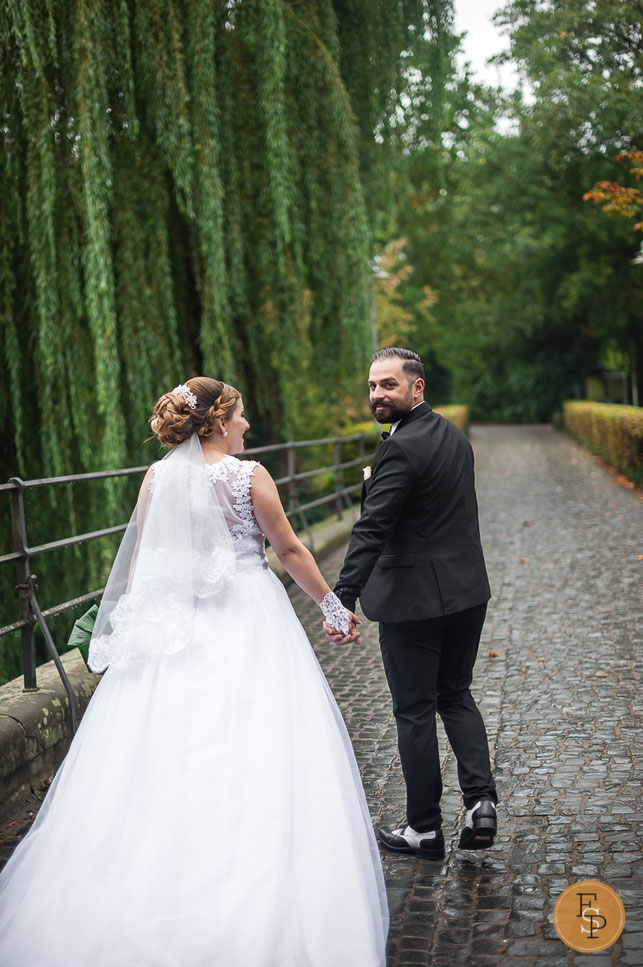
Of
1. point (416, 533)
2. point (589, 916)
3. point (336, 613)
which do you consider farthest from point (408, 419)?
point (589, 916)

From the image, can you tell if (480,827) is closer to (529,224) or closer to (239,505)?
(239,505)

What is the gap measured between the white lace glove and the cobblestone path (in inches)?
36.8

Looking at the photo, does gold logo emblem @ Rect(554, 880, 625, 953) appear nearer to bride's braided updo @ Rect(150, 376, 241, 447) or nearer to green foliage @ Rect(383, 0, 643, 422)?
bride's braided updo @ Rect(150, 376, 241, 447)

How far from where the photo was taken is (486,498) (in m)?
16.1

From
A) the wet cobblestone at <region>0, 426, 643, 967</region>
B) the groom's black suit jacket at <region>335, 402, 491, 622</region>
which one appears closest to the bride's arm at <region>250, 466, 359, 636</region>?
the groom's black suit jacket at <region>335, 402, 491, 622</region>

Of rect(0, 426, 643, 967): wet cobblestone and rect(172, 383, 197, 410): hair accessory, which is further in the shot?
rect(172, 383, 197, 410): hair accessory

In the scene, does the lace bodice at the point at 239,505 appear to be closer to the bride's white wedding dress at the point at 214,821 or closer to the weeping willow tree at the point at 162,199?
the bride's white wedding dress at the point at 214,821

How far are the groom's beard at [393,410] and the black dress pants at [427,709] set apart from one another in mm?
766

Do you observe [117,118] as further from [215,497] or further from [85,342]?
[215,497]

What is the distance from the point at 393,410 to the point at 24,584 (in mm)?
2129

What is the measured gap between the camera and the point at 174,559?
3.39 m

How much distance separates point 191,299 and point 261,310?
2.75 feet

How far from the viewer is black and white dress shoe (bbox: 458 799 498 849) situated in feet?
11.9

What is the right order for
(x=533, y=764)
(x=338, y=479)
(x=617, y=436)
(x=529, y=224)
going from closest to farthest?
(x=533, y=764) → (x=338, y=479) → (x=617, y=436) → (x=529, y=224)
